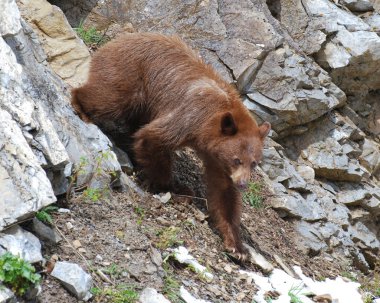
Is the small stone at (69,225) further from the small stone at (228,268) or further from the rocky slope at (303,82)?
the rocky slope at (303,82)

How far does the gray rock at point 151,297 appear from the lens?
5.45 m

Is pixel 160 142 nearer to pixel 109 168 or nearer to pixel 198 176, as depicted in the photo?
pixel 109 168

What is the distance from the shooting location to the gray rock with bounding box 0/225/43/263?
192 inches

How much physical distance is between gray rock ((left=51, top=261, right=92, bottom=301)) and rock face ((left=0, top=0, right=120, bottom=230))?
1.59ft

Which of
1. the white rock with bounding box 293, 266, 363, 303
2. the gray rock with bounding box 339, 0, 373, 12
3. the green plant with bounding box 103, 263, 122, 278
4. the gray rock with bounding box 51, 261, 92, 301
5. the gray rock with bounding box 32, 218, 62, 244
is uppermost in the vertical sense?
the gray rock with bounding box 32, 218, 62, 244

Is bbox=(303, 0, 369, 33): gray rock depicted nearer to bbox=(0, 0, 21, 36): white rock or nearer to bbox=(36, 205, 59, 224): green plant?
bbox=(0, 0, 21, 36): white rock

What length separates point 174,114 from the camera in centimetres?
749

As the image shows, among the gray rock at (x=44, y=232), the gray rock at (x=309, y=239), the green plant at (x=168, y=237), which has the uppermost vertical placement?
the gray rock at (x=44, y=232)

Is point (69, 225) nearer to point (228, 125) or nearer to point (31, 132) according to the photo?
point (31, 132)

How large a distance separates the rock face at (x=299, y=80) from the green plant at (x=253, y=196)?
0.89 feet

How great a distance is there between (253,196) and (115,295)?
4252mm

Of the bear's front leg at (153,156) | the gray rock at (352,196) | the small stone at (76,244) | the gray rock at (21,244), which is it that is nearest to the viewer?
the gray rock at (21,244)

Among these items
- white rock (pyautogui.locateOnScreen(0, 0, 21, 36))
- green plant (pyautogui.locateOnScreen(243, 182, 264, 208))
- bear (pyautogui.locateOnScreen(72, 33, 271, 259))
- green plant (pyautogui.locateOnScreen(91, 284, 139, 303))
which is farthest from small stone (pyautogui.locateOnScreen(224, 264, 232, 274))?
white rock (pyautogui.locateOnScreen(0, 0, 21, 36))

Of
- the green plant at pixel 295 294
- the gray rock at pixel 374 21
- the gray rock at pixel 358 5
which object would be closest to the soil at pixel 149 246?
the green plant at pixel 295 294
